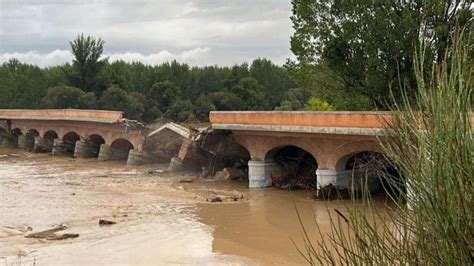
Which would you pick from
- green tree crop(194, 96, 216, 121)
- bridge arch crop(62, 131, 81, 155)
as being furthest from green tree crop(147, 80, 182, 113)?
bridge arch crop(62, 131, 81, 155)

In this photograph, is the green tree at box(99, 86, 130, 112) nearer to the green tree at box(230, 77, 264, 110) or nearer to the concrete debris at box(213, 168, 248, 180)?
the green tree at box(230, 77, 264, 110)

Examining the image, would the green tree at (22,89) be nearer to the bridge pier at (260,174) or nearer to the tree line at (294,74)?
the tree line at (294,74)

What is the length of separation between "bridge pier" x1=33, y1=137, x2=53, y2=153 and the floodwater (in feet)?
45.5

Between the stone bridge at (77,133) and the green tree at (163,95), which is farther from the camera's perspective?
the green tree at (163,95)

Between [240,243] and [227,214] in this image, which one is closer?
[240,243]

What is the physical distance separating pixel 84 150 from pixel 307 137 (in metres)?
21.0

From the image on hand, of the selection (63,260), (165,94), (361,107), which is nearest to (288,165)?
(361,107)

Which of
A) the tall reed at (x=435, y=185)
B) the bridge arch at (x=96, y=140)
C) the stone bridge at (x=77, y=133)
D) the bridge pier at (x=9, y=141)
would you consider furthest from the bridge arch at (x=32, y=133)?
the tall reed at (x=435, y=185)

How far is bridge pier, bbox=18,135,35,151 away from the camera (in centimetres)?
4505

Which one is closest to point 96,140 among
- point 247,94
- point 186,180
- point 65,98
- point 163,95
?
point 186,180

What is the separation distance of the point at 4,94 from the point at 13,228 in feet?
161

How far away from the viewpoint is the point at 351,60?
77.0ft

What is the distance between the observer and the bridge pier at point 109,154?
35659 mm

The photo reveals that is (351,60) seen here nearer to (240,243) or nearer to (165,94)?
(240,243)
